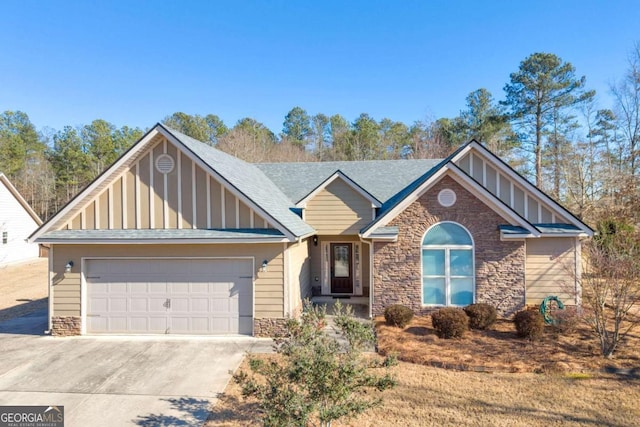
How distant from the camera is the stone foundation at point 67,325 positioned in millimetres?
10438

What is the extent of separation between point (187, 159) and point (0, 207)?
24577 mm

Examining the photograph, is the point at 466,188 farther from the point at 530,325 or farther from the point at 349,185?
the point at 530,325

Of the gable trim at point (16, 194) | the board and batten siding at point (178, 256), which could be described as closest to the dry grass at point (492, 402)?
the board and batten siding at point (178, 256)

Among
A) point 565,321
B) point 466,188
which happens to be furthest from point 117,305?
point 565,321

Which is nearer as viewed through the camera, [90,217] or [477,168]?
[90,217]

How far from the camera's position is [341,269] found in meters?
15.0

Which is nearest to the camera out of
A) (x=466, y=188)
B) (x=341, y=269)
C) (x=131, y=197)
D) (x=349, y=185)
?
(x=131, y=197)

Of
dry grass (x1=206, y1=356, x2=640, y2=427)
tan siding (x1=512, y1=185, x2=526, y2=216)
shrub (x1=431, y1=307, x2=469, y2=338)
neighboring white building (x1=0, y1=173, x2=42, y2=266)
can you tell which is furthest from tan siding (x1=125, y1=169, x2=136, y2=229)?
neighboring white building (x1=0, y1=173, x2=42, y2=266)

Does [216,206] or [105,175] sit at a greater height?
[105,175]

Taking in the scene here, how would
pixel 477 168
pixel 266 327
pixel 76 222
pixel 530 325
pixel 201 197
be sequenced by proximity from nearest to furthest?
pixel 530 325, pixel 266 327, pixel 201 197, pixel 76 222, pixel 477 168

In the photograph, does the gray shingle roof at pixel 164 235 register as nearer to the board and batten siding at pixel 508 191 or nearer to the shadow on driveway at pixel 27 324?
the shadow on driveway at pixel 27 324

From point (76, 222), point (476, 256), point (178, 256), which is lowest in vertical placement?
point (476, 256)

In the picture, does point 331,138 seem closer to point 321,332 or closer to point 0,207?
point 0,207

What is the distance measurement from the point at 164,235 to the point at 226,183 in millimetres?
2332
